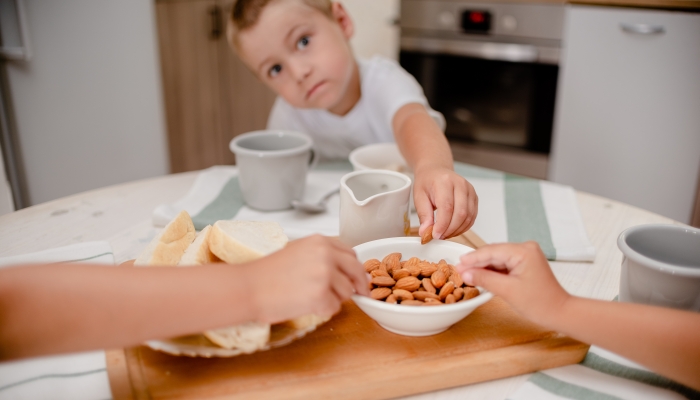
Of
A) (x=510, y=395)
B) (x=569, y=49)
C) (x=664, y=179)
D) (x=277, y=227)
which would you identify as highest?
(x=569, y=49)

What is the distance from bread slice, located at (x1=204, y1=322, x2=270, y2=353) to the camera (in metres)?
0.51

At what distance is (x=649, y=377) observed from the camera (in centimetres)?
54

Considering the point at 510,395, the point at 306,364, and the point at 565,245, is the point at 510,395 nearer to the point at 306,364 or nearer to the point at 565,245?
the point at 306,364

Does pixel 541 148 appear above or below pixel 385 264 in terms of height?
below

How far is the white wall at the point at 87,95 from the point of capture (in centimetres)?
175

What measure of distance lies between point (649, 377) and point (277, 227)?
0.44 m

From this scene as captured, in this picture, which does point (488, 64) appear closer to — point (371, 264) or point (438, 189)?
point (438, 189)

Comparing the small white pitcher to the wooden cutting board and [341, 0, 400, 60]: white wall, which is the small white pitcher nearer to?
the wooden cutting board

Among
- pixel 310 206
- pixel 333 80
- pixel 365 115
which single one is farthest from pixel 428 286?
pixel 365 115

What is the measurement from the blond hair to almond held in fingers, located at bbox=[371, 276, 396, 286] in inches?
29.3

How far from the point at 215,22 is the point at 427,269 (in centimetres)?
186

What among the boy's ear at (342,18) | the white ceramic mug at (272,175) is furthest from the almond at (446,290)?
the boy's ear at (342,18)

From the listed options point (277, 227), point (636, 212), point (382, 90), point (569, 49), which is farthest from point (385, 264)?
point (569, 49)

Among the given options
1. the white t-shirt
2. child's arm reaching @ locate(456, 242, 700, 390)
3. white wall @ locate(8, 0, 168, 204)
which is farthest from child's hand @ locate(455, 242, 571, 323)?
white wall @ locate(8, 0, 168, 204)
